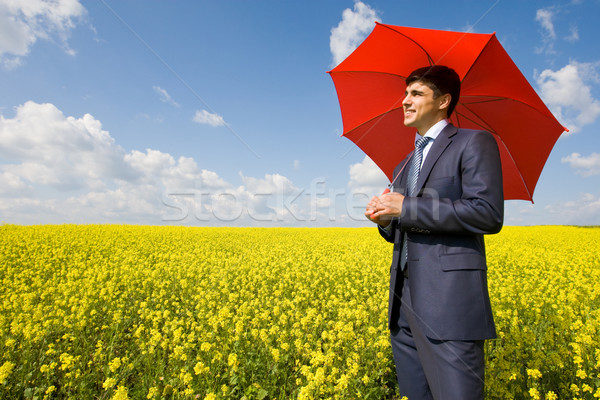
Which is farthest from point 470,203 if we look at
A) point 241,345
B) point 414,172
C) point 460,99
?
point 241,345

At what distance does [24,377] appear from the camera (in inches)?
127

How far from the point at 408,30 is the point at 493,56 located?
644 mm

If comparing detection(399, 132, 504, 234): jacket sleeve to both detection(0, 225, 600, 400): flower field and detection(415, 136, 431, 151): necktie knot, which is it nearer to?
A: detection(415, 136, 431, 151): necktie knot

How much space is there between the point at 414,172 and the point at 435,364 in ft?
3.64

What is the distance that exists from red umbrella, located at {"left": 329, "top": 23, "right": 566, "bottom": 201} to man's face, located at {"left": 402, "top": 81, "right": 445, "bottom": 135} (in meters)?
0.68

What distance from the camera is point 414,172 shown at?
6.51 feet

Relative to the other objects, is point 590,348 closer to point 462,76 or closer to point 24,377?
point 462,76

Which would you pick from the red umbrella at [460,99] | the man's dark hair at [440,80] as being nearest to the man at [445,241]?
the man's dark hair at [440,80]

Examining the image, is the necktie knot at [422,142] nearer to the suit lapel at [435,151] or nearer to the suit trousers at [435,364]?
the suit lapel at [435,151]

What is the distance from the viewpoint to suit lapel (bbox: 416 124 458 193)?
174 centimetres

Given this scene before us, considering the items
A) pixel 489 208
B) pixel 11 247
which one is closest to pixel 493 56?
pixel 489 208

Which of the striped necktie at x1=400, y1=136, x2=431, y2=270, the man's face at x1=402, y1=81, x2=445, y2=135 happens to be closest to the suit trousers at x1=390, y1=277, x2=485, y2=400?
the striped necktie at x1=400, y1=136, x2=431, y2=270

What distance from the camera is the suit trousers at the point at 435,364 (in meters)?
1.50

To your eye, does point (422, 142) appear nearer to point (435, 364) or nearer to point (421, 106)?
point (421, 106)
